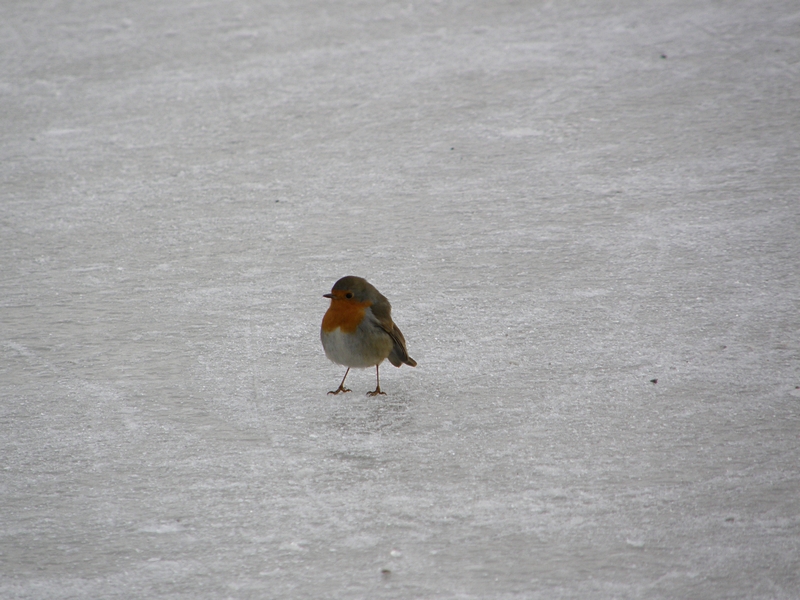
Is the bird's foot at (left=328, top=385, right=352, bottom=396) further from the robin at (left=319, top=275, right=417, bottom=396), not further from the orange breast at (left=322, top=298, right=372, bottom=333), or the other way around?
the orange breast at (left=322, top=298, right=372, bottom=333)

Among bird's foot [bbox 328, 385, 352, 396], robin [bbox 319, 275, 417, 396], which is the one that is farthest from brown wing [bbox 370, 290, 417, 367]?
bird's foot [bbox 328, 385, 352, 396]

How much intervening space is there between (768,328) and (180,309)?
2707 mm

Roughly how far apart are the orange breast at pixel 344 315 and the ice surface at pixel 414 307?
1.03 feet

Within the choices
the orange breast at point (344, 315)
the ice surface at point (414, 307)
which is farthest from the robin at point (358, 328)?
the ice surface at point (414, 307)

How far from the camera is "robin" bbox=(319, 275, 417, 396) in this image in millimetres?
3617

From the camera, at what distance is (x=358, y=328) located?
11.9 feet

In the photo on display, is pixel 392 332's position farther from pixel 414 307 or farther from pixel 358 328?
pixel 414 307

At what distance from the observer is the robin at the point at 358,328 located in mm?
3617

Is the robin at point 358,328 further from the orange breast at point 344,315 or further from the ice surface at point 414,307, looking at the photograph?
the ice surface at point 414,307

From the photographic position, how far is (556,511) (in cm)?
291

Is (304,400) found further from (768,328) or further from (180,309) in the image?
(768,328)

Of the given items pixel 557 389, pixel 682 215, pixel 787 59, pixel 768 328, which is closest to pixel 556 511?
pixel 557 389

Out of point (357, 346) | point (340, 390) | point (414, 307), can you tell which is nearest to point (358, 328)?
point (357, 346)

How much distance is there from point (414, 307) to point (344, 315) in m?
0.79
